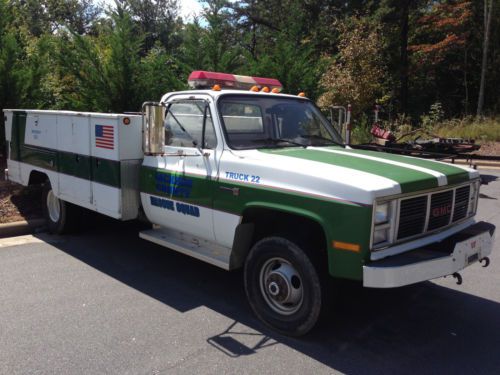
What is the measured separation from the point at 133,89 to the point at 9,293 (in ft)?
20.6

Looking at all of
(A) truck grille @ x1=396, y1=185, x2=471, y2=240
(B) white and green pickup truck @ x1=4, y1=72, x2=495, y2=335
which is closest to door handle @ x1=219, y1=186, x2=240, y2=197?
(B) white and green pickup truck @ x1=4, y1=72, x2=495, y2=335

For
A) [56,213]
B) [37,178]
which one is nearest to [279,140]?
[56,213]

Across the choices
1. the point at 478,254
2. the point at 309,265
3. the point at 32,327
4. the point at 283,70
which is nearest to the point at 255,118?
the point at 309,265

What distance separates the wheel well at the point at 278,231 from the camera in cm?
374

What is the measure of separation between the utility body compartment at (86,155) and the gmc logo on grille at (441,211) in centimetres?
310

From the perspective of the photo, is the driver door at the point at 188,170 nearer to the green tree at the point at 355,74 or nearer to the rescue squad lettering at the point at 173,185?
the rescue squad lettering at the point at 173,185

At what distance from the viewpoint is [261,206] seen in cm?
387

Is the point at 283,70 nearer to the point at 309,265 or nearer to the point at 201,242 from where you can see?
the point at 201,242

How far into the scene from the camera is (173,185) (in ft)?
15.6

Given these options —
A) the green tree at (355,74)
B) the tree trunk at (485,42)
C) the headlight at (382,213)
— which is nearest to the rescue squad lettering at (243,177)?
the headlight at (382,213)

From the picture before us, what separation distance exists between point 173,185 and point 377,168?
6.68 ft

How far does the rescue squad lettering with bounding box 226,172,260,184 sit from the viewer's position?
3.96m

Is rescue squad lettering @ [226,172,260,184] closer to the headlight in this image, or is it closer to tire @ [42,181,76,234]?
the headlight

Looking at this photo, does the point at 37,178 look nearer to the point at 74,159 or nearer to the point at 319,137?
the point at 74,159
